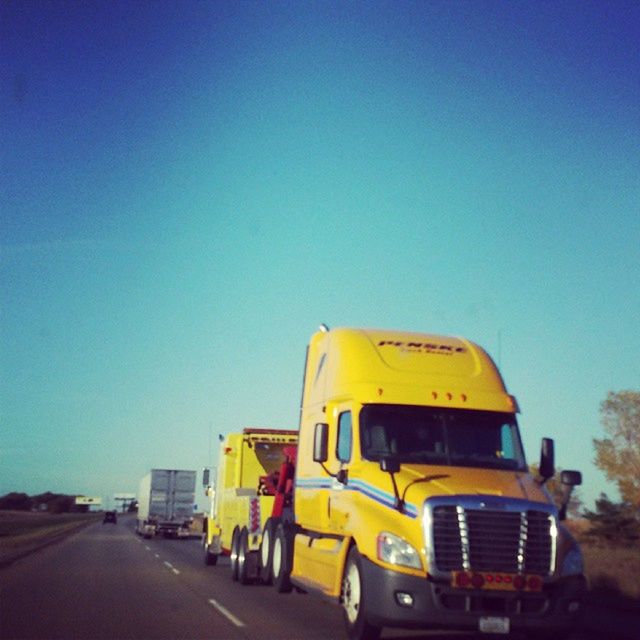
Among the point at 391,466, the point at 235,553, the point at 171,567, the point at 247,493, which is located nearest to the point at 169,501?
the point at 171,567

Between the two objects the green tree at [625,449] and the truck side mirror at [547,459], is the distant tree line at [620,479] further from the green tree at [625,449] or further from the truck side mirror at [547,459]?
the truck side mirror at [547,459]

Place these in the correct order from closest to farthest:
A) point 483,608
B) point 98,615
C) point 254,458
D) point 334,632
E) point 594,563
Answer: point 483,608
point 334,632
point 98,615
point 254,458
point 594,563

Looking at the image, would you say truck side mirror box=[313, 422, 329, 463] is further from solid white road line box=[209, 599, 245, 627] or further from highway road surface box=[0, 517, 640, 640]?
solid white road line box=[209, 599, 245, 627]

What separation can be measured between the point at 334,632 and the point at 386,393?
3257 millimetres

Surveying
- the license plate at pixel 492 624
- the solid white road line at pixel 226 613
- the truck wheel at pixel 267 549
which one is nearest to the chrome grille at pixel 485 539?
the license plate at pixel 492 624

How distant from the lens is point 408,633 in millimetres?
12625

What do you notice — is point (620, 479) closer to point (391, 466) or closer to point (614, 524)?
point (614, 524)

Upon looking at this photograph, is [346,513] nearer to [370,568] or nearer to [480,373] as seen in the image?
[370,568]

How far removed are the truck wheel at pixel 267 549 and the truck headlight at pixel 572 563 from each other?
6704 mm

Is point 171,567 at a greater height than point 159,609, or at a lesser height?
greater

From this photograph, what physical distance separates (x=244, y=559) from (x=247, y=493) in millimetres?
2211

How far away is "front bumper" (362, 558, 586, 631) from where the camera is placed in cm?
1009

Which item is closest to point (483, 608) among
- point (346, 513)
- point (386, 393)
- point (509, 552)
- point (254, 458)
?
point (509, 552)

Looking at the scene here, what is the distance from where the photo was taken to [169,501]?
48.3 metres
